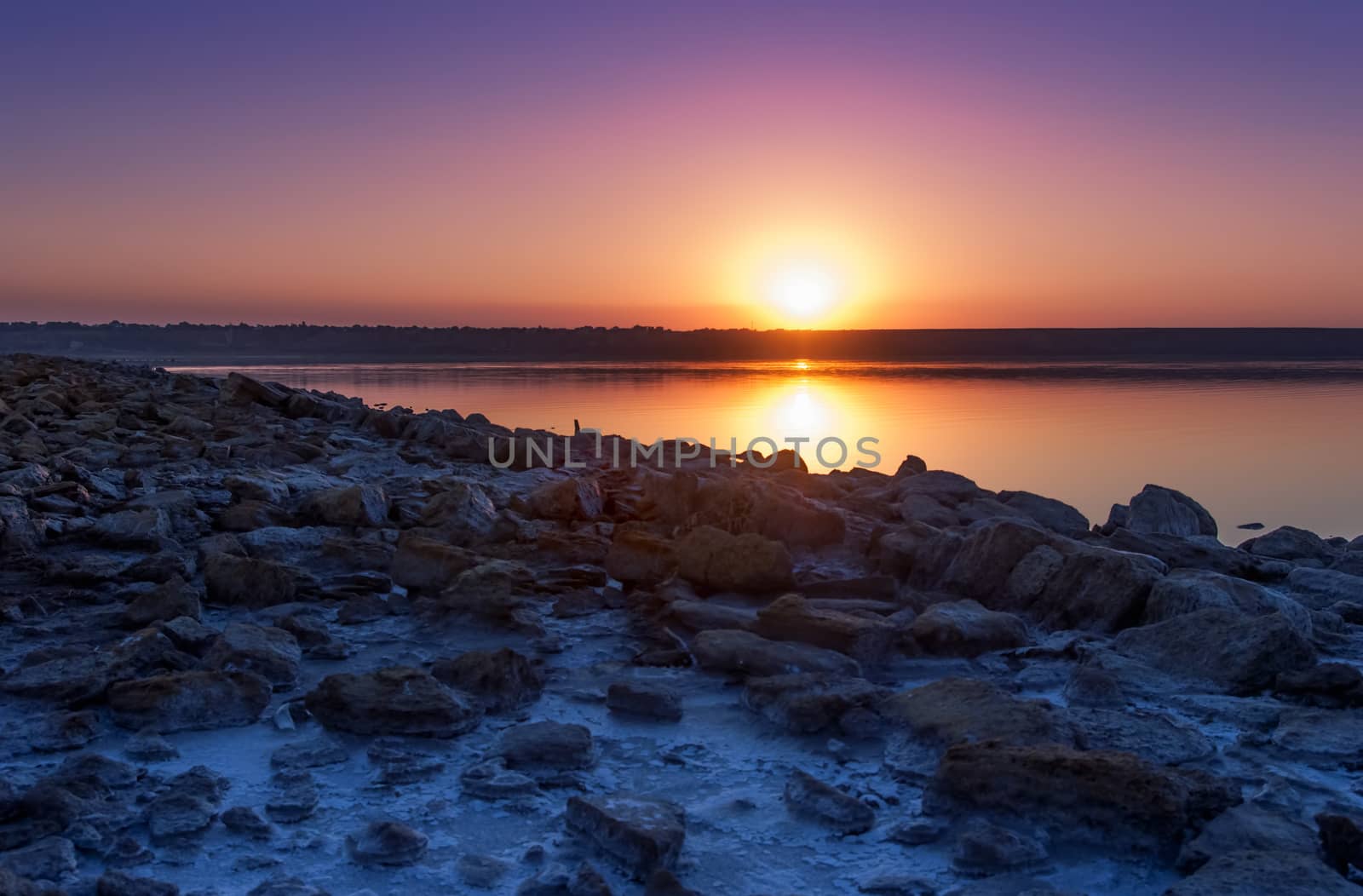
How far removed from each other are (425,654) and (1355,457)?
14.5 m

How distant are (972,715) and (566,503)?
12.0 ft

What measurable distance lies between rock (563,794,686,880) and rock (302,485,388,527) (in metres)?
3.50

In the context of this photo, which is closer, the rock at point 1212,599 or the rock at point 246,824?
the rock at point 246,824

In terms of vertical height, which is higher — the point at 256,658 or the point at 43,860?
the point at 256,658

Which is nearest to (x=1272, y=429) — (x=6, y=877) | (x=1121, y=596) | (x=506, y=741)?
(x=1121, y=596)

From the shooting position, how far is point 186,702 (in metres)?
3.20

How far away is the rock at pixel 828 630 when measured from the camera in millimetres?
3893

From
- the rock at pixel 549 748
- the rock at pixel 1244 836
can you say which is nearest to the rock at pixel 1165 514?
the rock at pixel 1244 836

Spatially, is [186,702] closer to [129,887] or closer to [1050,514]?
[129,887]

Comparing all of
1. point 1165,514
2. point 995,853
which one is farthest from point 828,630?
point 1165,514

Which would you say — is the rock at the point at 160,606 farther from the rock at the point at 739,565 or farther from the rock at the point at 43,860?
the rock at the point at 739,565

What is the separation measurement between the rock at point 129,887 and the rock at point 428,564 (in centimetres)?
244

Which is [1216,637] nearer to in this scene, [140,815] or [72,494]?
[140,815]

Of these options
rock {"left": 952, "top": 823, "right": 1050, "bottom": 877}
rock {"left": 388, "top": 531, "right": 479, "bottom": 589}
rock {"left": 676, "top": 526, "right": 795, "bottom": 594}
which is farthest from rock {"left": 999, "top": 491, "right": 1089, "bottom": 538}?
rock {"left": 952, "top": 823, "right": 1050, "bottom": 877}
